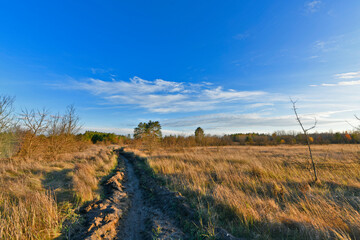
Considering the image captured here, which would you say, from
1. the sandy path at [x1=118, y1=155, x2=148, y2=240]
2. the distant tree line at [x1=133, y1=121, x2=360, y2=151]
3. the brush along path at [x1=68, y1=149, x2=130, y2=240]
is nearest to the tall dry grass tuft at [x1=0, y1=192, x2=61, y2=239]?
the brush along path at [x1=68, y1=149, x2=130, y2=240]

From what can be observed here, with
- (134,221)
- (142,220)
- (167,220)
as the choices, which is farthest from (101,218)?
(167,220)

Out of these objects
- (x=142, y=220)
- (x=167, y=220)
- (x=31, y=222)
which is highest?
(x=31, y=222)

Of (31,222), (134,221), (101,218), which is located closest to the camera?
(31,222)

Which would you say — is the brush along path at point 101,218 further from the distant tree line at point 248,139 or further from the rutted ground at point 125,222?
the distant tree line at point 248,139

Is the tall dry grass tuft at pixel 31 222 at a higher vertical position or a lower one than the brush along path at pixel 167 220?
higher

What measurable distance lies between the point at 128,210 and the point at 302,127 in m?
→ 7.60

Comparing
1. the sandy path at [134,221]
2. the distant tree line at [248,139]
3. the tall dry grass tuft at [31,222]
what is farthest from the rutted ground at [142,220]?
the distant tree line at [248,139]

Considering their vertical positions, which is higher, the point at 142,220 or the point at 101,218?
the point at 101,218

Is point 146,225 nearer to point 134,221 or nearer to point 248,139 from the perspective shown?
point 134,221

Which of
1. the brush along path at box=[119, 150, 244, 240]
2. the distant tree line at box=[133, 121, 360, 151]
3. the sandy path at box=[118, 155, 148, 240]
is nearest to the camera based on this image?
the brush along path at box=[119, 150, 244, 240]

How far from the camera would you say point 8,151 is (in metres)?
12.9

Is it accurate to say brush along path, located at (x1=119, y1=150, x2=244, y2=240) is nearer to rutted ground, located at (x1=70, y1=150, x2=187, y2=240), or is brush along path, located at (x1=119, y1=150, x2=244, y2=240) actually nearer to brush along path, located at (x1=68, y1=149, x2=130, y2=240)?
rutted ground, located at (x1=70, y1=150, x2=187, y2=240)

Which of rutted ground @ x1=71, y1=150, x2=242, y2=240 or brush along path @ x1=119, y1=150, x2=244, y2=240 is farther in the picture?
rutted ground @ x1=71, y1=150, x2=242, y2=240

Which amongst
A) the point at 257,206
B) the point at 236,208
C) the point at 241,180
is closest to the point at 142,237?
the point at 236,208
